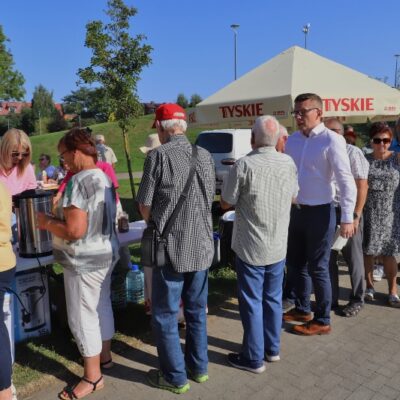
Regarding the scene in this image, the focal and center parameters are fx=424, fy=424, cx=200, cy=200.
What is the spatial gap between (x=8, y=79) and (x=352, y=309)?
3348 cm

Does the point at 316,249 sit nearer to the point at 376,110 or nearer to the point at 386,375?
the point at 386,375

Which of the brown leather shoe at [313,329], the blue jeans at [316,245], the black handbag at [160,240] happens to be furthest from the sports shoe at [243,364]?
the black handbag at [160,240]

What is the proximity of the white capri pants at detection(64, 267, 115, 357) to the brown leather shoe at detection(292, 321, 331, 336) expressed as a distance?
1781 mm

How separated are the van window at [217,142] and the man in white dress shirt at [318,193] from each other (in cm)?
832

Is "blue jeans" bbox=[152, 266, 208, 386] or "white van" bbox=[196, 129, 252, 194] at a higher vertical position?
"white van" bbox=[196, 129, 252, 194]

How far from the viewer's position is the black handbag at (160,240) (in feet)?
8.70

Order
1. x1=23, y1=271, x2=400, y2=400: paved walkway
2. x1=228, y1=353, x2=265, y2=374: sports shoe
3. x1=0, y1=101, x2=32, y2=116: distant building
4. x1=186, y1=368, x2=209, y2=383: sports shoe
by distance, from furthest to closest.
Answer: x1=0, y1=101, x2=32, y2=116: distant building → x1=228, y1=353, x2=265, y2=374: sports shoe → x1=186, y1=368, x2=209, y2=383: sports shoe → x1=23, y1=271, x2=400, y2=400: paved walkway

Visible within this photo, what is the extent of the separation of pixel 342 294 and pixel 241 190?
2.46 m

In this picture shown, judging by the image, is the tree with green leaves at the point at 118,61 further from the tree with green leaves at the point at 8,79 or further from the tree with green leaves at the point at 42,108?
the tree with green leaves at the point at 42,108

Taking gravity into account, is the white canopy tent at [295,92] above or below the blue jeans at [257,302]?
above

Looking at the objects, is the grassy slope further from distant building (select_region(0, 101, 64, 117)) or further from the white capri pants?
distant building (select_region(0, 101, 64, 117))

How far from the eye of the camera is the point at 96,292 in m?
2.85

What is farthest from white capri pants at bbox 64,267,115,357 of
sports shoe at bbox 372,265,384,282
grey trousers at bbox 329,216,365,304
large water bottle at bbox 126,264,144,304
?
sports shoe at bbox 372,265,384,282

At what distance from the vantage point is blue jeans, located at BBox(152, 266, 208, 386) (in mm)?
2762
